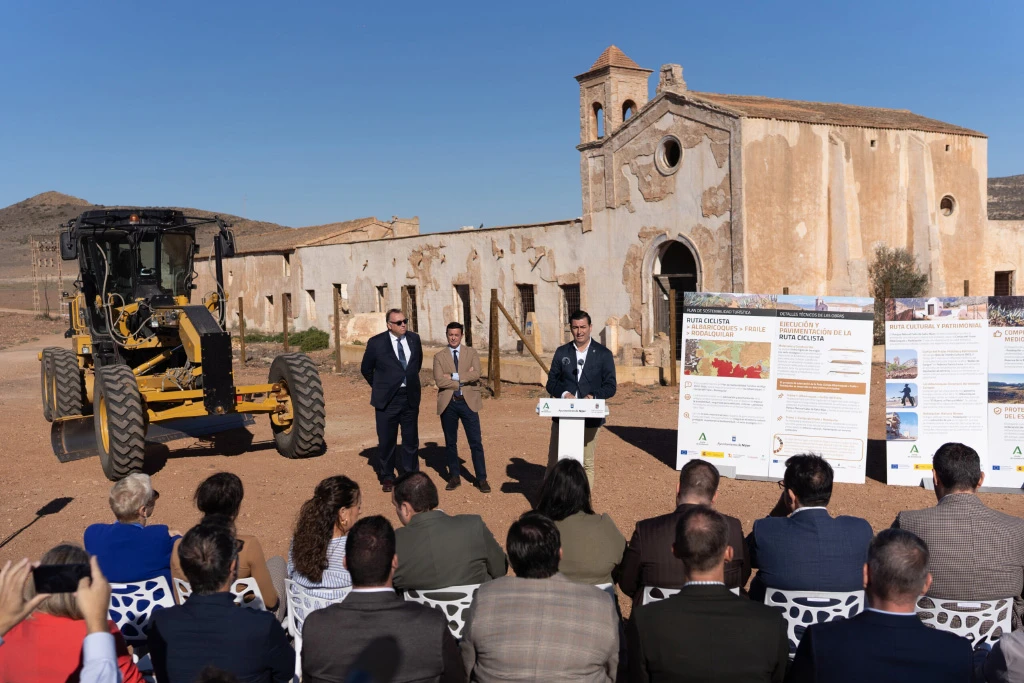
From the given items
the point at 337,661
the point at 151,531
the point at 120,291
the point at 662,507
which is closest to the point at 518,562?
the point at 337,661

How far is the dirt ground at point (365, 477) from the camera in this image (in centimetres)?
790

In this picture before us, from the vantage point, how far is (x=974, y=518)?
4.06 m

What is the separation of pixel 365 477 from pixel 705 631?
6774 mm

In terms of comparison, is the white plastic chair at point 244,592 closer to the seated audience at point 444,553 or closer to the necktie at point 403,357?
the seated audience at point 444,553

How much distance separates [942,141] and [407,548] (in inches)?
779

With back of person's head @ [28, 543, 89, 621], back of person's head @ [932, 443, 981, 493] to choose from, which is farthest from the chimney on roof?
back of person's head @ [28, 543, 89, 621]

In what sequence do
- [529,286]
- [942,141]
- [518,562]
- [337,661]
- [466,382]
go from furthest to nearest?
[529,286], [942,141], [466,382], [518,562], [337,661]

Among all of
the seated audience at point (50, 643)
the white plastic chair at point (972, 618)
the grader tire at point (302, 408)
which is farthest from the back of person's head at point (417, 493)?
the grader tire at point (302, 408)

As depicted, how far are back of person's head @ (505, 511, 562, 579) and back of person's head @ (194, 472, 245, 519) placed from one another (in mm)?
1692

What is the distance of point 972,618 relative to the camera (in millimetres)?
3934

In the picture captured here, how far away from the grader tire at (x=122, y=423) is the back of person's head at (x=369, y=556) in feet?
22.2

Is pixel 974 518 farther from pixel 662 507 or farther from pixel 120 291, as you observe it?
pixel 120 291

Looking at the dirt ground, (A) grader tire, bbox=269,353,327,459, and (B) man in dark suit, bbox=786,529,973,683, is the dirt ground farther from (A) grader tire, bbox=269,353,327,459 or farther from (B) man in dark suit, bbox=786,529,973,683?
(B) man in dark suit, bbox=786,529,973,683

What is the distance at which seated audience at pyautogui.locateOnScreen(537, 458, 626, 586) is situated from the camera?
4.20 metres
